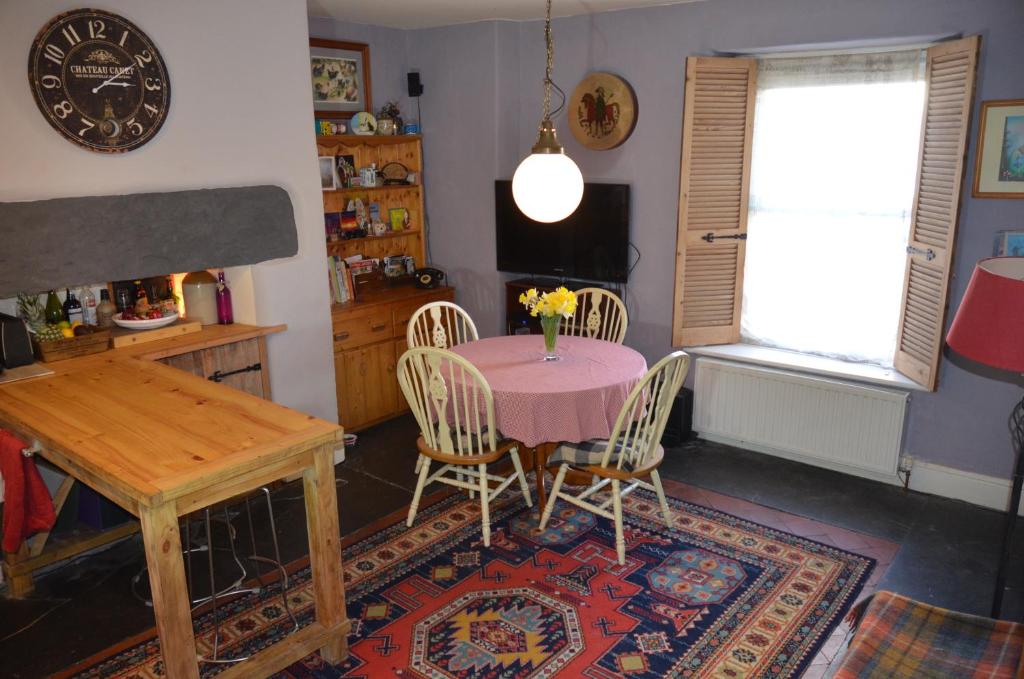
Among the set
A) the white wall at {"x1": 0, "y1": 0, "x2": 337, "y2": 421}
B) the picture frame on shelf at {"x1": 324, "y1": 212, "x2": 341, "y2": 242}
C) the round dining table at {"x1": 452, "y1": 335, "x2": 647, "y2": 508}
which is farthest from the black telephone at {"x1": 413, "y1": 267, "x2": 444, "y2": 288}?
the round dining table at {"x1": 452, "y1": 335, "x2": 647, "y2": 508}

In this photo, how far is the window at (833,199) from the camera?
406cm

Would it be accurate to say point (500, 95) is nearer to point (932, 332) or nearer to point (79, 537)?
point (932, 332)

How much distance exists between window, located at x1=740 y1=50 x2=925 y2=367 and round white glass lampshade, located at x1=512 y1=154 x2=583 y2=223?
1.67 m

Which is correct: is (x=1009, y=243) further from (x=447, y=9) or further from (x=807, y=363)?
(x=447, y=9)

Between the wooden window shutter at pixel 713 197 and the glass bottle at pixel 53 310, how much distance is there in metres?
3.31

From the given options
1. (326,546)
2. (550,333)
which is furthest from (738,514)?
(326,546)

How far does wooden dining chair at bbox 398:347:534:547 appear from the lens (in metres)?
3.34

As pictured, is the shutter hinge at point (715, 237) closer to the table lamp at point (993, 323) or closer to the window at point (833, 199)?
the window at point (833, 199)

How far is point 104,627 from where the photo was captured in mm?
3035

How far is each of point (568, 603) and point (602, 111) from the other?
10.0 ft

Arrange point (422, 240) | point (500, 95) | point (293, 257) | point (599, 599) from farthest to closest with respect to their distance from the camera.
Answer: point (422, 240) → point (500, 95) → point (293, 257) → point (599, 599)

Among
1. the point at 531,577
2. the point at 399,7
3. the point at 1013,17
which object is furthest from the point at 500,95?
the point at 531,577

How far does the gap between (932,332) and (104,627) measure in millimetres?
3972

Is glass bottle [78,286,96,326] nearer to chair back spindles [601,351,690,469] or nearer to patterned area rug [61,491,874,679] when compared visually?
patterned area rug [61,491,874,679]
